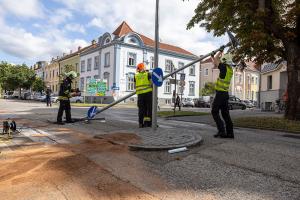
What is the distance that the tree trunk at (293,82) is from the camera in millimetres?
14539

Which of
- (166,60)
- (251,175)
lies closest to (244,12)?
(251,175)

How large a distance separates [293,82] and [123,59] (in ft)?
129

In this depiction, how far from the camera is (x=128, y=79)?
2078 inches

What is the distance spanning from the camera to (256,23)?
15.6m

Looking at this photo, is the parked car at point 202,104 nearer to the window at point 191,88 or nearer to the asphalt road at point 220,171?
the window at point 191,88

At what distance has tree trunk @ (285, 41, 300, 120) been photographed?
14539 mm

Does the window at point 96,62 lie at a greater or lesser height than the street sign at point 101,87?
greater

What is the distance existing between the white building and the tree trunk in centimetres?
3426

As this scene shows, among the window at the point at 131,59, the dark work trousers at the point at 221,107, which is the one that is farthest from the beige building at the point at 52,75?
the dark work trousers at the point at 221,107

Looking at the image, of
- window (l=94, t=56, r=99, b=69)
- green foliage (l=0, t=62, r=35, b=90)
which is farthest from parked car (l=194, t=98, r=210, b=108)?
green foliage (l=0, t=62, r=35, b=90)

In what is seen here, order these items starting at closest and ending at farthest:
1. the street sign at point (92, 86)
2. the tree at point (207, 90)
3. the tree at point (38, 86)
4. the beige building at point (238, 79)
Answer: the street sign at point (92, 86)
the tree at point (207, 90)
the tree at point (38, 86)
the beige building at point (238, 79)

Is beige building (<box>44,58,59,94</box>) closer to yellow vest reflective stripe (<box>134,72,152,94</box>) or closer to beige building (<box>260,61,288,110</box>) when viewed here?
beige building (<box>260,61,288,110</box>)

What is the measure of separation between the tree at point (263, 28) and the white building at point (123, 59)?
31.2 m

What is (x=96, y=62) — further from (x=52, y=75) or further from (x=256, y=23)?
(x=256, y=23)
